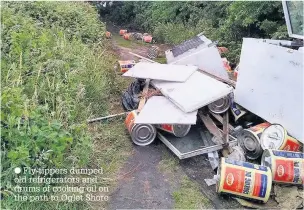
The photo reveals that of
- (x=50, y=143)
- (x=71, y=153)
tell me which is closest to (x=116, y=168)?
(x=71, y=153)

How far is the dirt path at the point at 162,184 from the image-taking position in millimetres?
3756

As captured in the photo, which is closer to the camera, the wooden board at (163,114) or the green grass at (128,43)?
the wooden board at (163,114)

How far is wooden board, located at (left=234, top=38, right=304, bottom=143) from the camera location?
171 inches

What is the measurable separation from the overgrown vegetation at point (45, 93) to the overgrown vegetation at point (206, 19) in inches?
125

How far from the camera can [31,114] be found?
3525mm

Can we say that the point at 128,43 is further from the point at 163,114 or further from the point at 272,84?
the point at 272,84

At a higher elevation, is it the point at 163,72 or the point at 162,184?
the point at 163,72

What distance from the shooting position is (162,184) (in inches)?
161

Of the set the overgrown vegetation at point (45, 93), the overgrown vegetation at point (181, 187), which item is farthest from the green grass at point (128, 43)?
the overgrown vegetation at point (181, 187)

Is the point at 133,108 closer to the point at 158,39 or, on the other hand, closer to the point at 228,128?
the point at 228,128

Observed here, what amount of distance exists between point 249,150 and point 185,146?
81 centimetres

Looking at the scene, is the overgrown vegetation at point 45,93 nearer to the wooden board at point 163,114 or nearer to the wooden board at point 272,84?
the wooden board at point 163,114

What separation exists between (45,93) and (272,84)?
2888 mm

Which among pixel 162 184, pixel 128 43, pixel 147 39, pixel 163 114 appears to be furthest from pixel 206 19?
pixel 162 184
